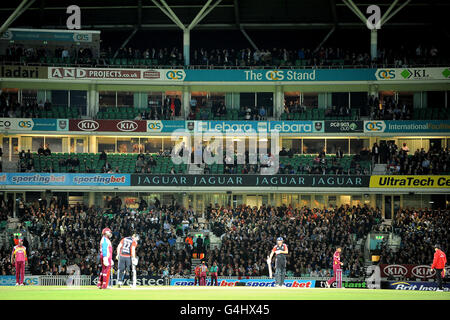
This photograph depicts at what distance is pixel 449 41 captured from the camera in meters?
45.0

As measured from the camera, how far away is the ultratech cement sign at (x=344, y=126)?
4032 centimetres

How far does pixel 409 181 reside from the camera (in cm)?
3709

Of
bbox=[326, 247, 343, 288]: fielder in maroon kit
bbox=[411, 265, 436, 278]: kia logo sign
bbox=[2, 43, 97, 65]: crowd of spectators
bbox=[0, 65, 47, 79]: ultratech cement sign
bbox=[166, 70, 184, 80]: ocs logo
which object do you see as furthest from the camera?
bbox=[166, 70, 184, 80]: ocs logo

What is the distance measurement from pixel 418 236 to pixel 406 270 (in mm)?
3191

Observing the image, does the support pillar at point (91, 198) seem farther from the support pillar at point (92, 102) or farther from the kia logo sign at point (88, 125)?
the support pillar at point (92, 102)

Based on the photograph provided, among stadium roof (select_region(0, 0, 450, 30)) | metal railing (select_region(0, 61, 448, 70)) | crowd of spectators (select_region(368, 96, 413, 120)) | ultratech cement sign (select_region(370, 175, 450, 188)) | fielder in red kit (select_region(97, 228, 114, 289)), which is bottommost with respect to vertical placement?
fielder in red kit (select_region(97, 228, 114, 289))

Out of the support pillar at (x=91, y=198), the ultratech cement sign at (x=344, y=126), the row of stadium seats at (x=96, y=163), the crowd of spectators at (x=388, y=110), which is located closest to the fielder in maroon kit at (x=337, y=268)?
the row of stadium seats at (x=96, y=163)

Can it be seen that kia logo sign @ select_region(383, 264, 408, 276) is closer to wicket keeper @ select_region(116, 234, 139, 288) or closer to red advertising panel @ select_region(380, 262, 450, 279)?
red advertising panel @ select_region(380, 262, 450, 279)

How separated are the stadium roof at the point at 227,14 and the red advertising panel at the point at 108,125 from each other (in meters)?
9.95

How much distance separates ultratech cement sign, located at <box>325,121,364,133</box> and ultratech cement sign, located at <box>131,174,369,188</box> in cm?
432

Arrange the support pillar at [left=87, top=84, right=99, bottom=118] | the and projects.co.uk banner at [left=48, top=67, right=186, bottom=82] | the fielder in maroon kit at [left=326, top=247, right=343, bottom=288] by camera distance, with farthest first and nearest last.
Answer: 1. the support pillar at [left=87, top=84, right=99, bottom=118]
2. the and projects.co.uk banner at [left=48, top=67, right=186, bottom=82]
3. the fielder in maroon kit at [left=326, top=247, right=343, bottom=288]

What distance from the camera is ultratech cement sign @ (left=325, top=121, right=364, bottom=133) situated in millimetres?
40322

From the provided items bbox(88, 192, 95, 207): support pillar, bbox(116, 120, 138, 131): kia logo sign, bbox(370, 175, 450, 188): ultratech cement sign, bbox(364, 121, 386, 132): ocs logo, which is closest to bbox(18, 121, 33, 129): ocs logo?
bbox(116, 120, 138, 131): kia logo sign

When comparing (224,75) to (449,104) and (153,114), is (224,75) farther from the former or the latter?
(449,104)
